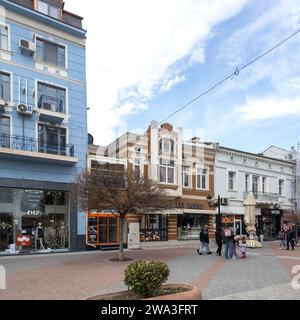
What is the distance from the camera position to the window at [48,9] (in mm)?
23609

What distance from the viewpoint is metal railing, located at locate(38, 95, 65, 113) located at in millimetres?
22672

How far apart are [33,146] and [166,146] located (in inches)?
442

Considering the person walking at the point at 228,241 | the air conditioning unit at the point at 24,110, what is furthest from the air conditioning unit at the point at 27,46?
the person walking at the point at 228,241

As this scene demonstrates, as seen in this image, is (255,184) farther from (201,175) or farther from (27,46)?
(27,46)

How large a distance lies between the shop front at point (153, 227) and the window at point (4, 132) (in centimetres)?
1114

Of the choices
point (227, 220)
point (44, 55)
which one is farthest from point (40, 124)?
point (227, 220)

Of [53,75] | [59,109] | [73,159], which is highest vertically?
[53,75]

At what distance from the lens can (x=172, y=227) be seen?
29.8 meters

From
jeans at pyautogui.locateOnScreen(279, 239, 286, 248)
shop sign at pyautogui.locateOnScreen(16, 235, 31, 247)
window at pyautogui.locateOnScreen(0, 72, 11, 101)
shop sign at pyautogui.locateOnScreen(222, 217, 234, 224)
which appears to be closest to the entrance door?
shop sign at pyautogui.locateOnScreen(222, 217, 234, 224)
